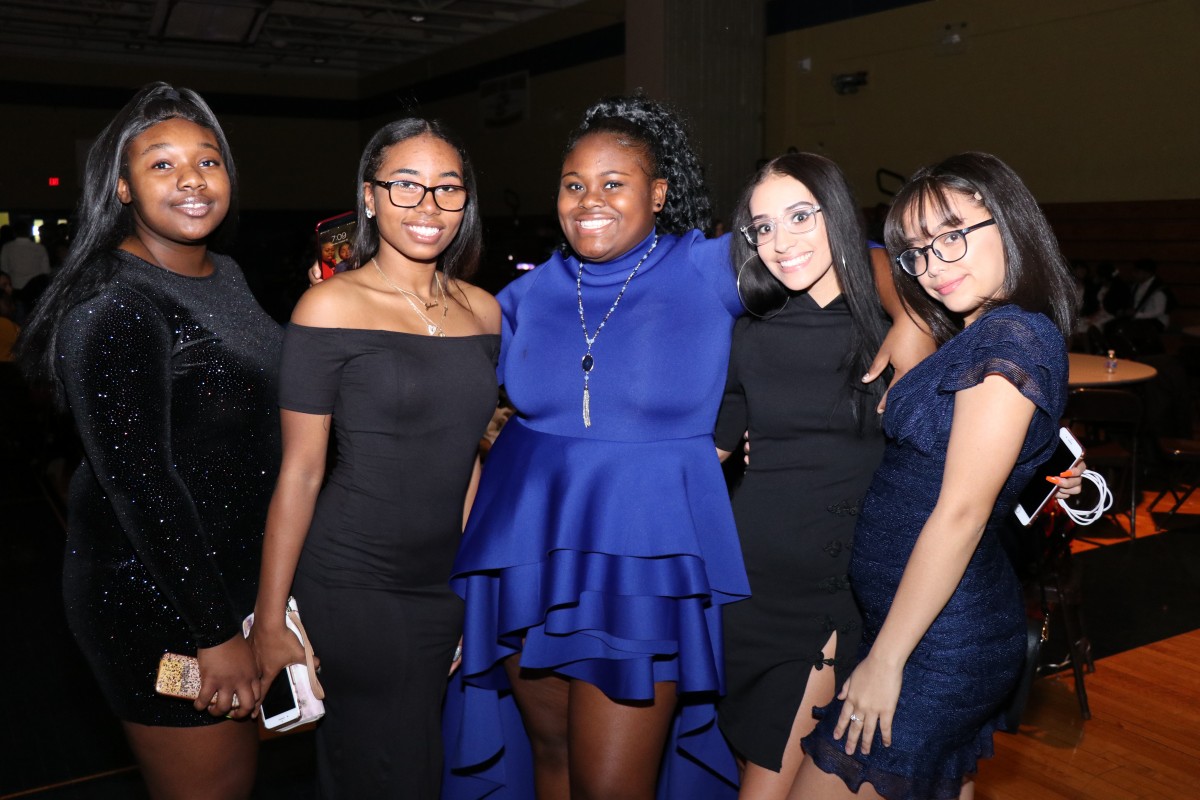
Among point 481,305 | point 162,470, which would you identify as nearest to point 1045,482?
point 481,305

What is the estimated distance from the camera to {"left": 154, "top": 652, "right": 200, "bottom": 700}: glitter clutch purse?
1673mm

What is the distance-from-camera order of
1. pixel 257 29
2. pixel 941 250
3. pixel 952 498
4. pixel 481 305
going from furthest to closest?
pixel 257 29
pixel 481 305
pixel 941 250
pixel 952 498

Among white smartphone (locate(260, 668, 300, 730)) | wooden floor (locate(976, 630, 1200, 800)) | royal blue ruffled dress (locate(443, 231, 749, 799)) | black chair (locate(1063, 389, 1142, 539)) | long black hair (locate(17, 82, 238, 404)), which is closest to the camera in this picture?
long black hair (locate(17, 82, 238, 404))

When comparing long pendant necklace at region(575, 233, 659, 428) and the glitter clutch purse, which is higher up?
long pendant necklace at region(575, 233, 659, 428)

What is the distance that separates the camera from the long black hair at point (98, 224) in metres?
1.63

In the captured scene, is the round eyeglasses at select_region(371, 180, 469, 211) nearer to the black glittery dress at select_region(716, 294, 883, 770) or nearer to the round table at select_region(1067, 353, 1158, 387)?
the black glittery dress at select_region(716, 294, 883, 770)

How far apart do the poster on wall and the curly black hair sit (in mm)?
14852

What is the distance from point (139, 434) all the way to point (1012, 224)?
1433mm

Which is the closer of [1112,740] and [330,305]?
[330,305]

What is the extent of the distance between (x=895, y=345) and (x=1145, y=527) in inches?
197

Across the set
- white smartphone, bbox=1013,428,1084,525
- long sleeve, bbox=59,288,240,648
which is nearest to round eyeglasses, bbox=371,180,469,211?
long sleeve, bbox=59,288,240,648

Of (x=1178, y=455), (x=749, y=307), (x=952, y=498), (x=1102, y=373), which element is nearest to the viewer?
(x=952, y=498)

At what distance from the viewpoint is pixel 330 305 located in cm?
179

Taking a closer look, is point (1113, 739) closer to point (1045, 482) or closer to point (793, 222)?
point (1045, 482)
